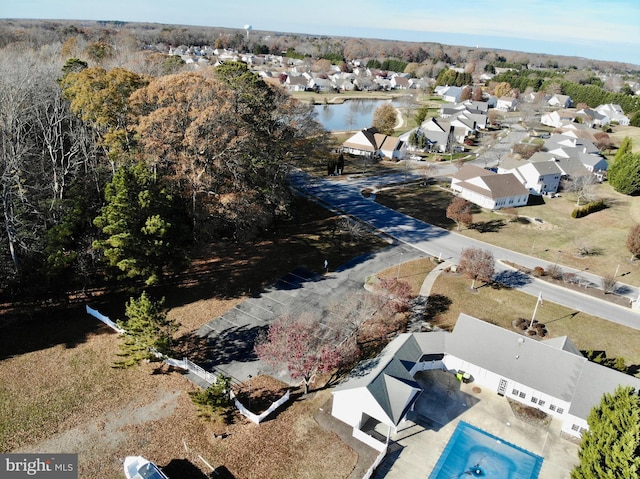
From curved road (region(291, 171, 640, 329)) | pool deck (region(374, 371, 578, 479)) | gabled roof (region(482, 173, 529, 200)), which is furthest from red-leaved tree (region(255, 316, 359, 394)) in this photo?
gabled roof (region(482, 173, 529, 200))

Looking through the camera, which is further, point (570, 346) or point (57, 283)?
point (57, 283)

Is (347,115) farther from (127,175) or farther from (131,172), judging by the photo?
(127,175)

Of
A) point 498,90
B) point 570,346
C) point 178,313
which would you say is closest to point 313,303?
point 178,313

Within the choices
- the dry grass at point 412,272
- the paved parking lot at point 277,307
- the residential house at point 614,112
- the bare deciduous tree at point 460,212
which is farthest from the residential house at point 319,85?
the dry grass at point 412,272

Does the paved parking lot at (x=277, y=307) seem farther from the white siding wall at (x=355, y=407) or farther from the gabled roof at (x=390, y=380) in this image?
the gabled roof at (x=390, y=380)

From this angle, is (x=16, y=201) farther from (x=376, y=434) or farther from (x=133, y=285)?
(x=376, y=434)

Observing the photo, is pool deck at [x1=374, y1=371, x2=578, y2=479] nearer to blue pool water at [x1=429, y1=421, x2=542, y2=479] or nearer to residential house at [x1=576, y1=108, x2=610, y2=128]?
blue pool water at [x1=429, y1=421, x2=542, y2=479]

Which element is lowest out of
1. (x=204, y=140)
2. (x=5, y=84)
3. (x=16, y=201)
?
(x=16, y=201)
